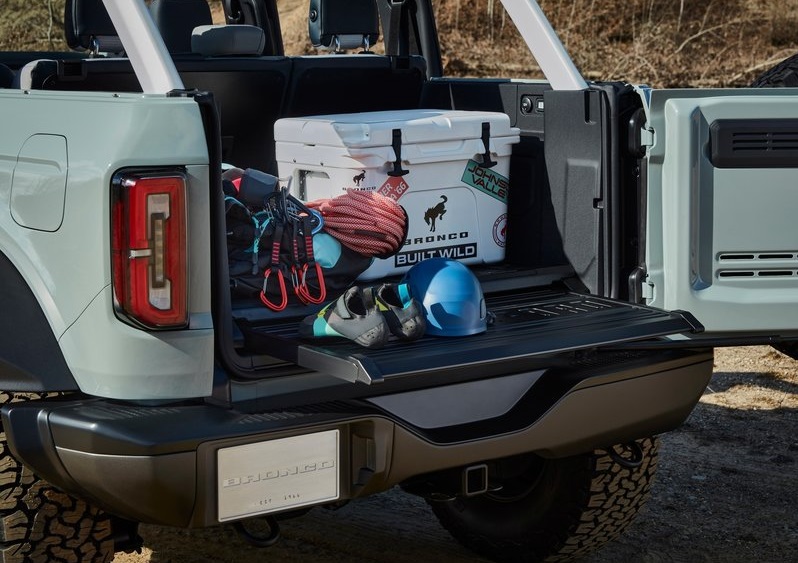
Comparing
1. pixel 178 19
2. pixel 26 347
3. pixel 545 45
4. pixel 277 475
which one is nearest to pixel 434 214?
pixel 545 45

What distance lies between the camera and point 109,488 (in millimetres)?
2465

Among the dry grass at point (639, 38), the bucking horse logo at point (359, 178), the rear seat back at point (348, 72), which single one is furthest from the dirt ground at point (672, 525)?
the dry grass at point (639, 38)

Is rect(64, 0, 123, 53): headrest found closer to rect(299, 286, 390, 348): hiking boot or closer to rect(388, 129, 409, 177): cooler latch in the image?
rect(388, 129, 409, 177): cooler latch

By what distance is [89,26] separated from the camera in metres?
4.12

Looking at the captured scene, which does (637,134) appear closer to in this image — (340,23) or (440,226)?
(440,226)

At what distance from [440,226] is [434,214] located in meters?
0.04

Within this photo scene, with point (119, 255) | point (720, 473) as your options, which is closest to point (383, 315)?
point (119, 255)

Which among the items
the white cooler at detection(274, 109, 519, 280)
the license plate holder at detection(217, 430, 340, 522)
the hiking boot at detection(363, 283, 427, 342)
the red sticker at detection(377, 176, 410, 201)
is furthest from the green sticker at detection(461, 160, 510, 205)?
the license plate holder at detection(217, 430, 340, 522)

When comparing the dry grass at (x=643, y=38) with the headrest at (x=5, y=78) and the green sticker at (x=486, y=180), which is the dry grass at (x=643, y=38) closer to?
the green sticker at (x=486, y=180)

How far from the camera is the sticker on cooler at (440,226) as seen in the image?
11.5 feet

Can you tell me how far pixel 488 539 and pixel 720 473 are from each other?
130 cm

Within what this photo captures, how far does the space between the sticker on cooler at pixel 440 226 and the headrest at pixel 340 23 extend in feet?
3.50

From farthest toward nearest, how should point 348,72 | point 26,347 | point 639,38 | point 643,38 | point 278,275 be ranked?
point 639,38
point 643,38
point 348,72
point 278,275
point 26,347

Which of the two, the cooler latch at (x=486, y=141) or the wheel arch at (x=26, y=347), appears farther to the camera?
the cooler latch at (x=486, y=141)
